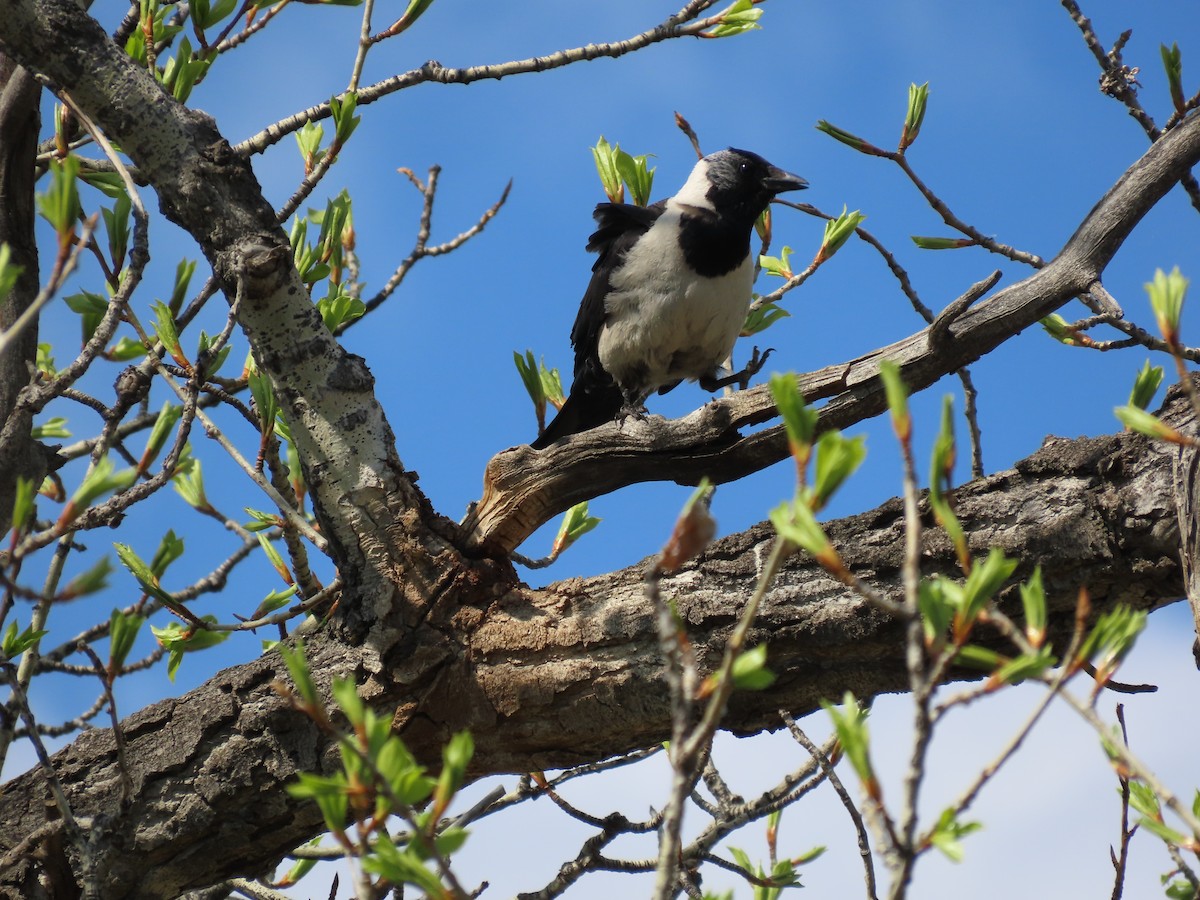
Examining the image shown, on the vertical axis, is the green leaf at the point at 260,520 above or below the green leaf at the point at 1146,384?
above

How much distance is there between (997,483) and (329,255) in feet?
6.26

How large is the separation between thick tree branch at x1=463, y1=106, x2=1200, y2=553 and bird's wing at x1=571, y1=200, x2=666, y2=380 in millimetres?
1629

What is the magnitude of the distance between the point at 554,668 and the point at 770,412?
79 centimetres

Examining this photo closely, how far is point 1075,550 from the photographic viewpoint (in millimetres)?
2359

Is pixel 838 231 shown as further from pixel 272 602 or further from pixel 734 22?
pixel 272 602

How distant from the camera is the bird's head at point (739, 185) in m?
4.63

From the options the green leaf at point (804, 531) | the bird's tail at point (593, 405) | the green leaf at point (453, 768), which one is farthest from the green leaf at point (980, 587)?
the bird's tail at point (593, 405)

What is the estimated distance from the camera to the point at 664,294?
13.9 ft

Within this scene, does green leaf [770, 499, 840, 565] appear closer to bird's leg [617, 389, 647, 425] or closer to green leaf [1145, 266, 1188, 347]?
green leaf [1145, 266, 1188, 347]

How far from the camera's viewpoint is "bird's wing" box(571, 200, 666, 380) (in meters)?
4.41

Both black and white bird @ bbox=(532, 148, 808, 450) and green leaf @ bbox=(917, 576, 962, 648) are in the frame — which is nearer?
green leaf @ bbox=(917, 576, 962, 648)


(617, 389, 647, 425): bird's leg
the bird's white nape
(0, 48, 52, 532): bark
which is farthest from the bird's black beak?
(0, 48, 52, 532): bark

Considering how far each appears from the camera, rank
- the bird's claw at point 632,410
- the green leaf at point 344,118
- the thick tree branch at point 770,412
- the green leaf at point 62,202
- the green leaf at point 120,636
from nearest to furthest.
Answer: the green leaf at point 62,202, the green leaf at point 120,636, the thick tree branch at point 770,412, the green leaf at point 344,118, the bird's claw at point 632,410

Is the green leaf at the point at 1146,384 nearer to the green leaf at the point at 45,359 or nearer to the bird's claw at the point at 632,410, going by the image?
the bird's claw at the point at 632,410
